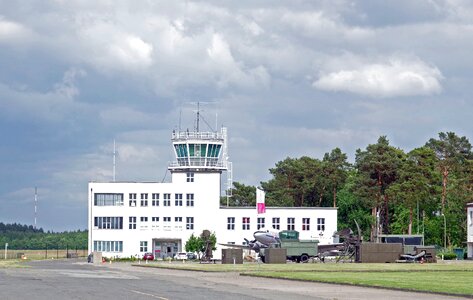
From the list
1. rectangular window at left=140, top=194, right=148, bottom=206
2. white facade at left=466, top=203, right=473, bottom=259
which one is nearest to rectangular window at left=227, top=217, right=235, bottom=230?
rectangular window at left=140, top=194, right=148, bottom=206

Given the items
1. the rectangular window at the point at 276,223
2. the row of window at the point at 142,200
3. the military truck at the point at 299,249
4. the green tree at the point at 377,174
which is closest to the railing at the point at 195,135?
the row of window at the point at 142,200

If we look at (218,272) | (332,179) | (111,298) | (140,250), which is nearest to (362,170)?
(332,179)

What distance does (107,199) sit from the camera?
130000 mm

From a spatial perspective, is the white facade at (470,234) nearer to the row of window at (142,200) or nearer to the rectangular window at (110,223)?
the row of window at (142,200)

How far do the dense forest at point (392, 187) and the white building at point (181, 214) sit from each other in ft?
43.2

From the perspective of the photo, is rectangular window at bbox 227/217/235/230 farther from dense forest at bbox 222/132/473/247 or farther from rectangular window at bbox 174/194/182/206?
dense forest at bbox 222/132/473/247

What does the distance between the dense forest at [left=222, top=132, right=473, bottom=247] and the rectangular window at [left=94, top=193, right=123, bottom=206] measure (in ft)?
117

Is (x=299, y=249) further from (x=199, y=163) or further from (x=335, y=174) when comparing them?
(x=335, y=174)

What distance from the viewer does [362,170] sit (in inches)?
5635

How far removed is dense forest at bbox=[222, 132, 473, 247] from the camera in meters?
134

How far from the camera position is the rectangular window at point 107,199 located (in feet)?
425

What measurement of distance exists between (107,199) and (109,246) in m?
6.67

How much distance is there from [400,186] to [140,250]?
38512mm

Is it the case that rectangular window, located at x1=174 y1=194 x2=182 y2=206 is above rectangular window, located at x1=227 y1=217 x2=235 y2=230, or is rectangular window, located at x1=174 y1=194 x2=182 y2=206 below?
above
